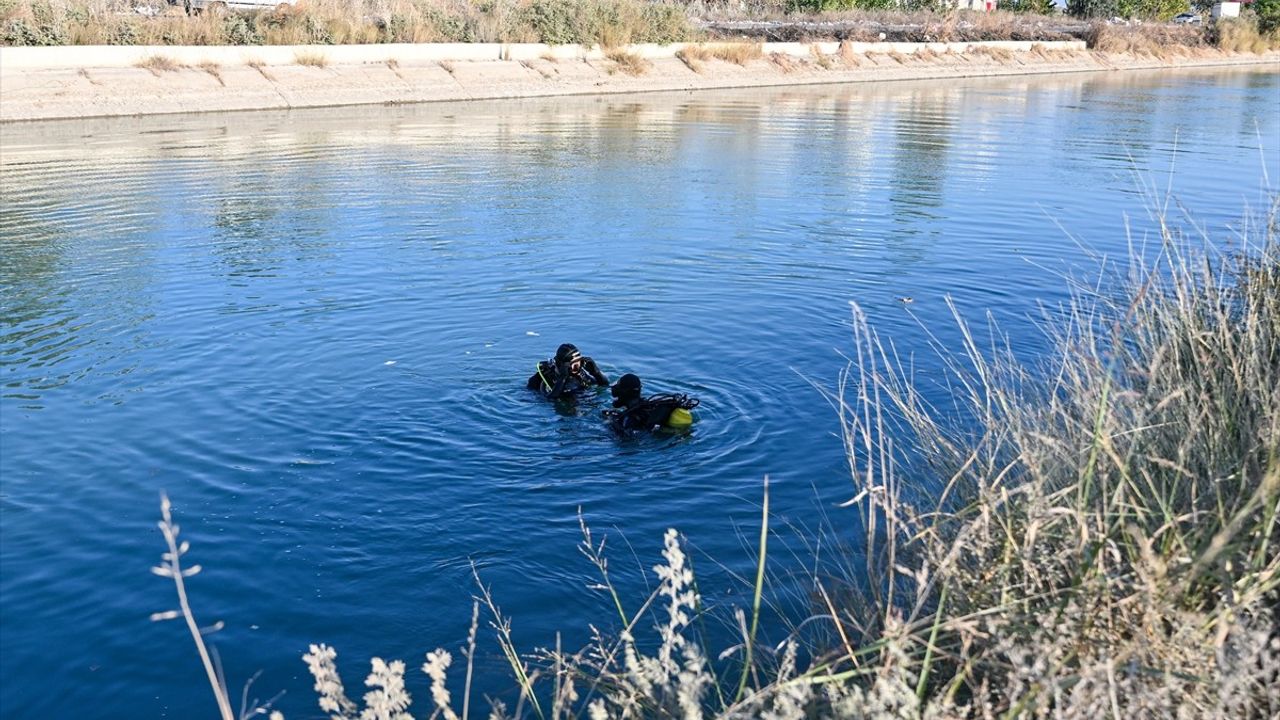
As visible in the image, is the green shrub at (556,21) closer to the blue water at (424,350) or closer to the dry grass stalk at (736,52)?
the dry grass stalk at (736,52)

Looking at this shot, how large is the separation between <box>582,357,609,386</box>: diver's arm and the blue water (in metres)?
0.22

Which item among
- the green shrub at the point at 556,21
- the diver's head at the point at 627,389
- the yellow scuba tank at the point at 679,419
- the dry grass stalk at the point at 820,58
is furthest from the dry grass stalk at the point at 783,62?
the yellow scuba tank at the point at 679,419

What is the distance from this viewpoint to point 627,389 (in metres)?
8.92

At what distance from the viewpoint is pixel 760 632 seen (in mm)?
5965

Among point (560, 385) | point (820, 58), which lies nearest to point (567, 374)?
point (560, 385)

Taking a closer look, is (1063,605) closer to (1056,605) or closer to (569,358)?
(1056,605)

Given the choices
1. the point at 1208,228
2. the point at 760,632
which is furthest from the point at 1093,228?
the point at 760,632

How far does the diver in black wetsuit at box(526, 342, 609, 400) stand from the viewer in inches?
369

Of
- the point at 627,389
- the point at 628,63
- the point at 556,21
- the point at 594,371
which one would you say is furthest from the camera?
the point at 556,21

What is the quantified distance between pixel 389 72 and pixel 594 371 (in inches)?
1134

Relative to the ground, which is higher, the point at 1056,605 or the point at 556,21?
the point at 556,21

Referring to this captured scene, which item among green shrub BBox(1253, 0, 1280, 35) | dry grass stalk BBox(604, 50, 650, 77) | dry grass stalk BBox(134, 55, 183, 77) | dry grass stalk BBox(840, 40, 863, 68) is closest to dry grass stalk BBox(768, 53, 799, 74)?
dry grass stalk BBox(840, 40, 863, 68)

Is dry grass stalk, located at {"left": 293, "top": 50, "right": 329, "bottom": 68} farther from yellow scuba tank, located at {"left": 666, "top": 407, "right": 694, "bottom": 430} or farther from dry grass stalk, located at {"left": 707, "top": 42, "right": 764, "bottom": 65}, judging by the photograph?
yellow scuba tank, located at {"left": 666, "top": 407, "right": 694, "bottom": 430}

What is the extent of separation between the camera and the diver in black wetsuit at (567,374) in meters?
9.37
